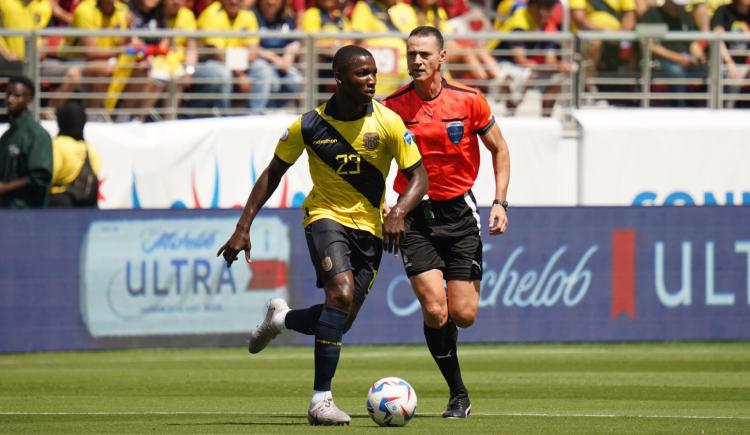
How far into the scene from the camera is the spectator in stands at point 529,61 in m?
17.9

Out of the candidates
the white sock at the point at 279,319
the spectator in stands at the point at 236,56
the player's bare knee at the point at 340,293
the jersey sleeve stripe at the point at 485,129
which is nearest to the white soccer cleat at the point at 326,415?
the player's bare knee at the point at 340,293

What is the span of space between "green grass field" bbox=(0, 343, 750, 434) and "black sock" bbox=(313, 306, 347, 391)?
0.33 metres

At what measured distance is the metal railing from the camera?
16891 mm

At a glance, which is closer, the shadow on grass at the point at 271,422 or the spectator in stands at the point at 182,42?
the shadow on grass at the point at 271,422

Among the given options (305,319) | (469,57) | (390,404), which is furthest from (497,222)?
(469,57)

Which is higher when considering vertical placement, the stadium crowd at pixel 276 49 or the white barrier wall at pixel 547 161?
the stadium crowd at pixel 276 49

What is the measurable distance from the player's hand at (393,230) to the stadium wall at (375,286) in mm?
6486

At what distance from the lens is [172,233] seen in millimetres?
15055

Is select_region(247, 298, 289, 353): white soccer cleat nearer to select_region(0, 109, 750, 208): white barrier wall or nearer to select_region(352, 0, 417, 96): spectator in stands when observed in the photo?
select_region(0, 109, 750, 208): white barrier wall

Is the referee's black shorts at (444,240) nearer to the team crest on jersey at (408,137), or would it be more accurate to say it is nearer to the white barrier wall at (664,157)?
the team crest on jersey at (408,137)

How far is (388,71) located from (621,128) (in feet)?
9.56

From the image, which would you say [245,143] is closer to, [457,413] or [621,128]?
[621,128]

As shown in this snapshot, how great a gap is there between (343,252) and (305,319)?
1.94 ft

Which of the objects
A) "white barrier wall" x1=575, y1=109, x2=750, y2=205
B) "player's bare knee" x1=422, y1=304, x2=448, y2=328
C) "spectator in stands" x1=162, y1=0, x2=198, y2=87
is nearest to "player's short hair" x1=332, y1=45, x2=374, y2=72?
"player's bare knee" x1=422, y1=304, x2=448, y2=328
